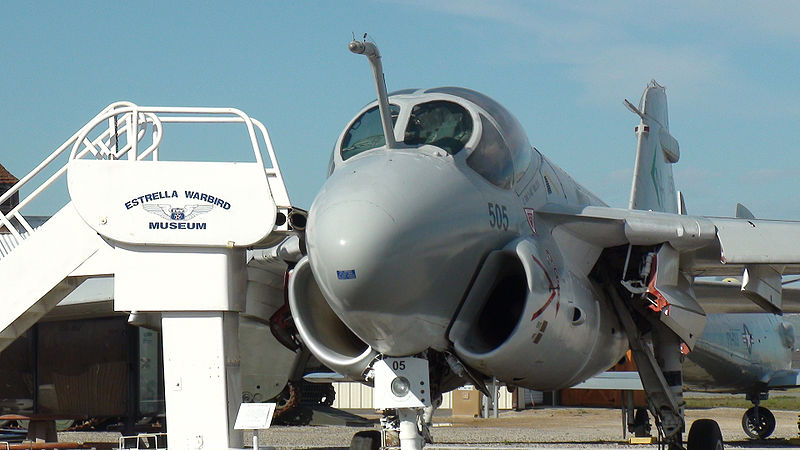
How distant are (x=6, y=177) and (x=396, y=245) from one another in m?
32.1

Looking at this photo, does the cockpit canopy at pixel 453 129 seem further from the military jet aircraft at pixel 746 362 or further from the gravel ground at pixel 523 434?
the military jet aircraft at pixel 746 362

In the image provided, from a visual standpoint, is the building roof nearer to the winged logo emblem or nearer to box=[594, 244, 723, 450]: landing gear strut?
the winged logo emblem

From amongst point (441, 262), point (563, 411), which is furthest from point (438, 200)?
point (563, 411)

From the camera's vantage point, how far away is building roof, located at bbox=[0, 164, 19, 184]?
35.4m

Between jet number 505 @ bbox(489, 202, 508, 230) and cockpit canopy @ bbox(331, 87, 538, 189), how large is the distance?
222mm

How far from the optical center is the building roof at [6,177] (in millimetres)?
35375

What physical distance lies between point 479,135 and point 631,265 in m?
2.76

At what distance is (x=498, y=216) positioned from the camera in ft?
26.3

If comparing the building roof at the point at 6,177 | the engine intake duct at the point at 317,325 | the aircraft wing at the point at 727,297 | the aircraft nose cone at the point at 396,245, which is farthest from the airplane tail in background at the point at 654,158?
Answer: the building roof at the point at 6,177

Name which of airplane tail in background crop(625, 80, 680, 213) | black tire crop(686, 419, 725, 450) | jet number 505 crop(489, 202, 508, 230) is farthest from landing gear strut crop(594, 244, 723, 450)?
airplane tail in background crop(625, 80, 680, 213)

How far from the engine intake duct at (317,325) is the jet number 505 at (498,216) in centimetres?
141

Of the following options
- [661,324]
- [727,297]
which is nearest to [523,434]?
[727,297]

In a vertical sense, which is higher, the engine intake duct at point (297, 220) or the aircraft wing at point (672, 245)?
the engine intake duct at point (297, 220)

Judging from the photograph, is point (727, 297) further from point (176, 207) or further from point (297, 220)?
point (176, 207)
